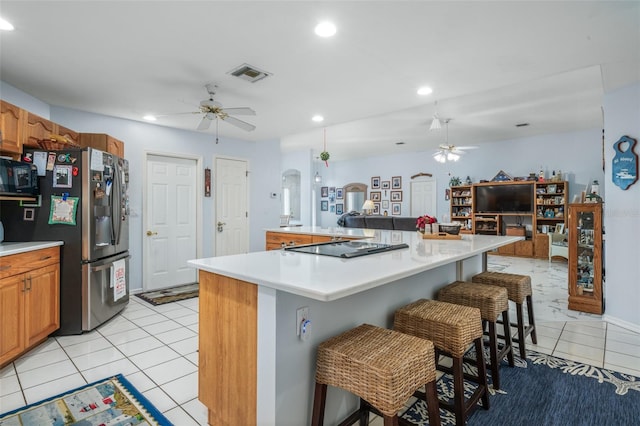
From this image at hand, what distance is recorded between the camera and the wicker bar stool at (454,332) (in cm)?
170

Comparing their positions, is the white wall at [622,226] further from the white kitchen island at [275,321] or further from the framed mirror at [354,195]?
the framed mirror at [354,195]

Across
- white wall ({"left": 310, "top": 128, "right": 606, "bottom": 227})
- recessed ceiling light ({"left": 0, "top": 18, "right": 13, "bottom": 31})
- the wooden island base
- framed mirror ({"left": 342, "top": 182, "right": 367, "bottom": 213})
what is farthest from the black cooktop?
framed mirror ({"left": 342, "top": 182, "right": 367, "bottom": 213})

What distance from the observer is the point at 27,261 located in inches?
103

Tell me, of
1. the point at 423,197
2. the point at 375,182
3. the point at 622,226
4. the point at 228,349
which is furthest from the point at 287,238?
the point at 375,182

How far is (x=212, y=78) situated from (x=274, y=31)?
3.61 ft

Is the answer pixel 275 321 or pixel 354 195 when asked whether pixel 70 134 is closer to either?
pixel 275 321

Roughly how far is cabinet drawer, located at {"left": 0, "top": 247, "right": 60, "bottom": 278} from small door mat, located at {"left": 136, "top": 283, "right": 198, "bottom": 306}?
139 cm

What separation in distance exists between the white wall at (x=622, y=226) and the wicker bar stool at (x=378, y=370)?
3.25 m

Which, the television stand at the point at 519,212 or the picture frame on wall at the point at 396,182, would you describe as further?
the picture frame on wall at the point at 396,182

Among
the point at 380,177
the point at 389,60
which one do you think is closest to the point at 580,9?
the point at 389,60

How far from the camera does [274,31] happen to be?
2365 millimetres

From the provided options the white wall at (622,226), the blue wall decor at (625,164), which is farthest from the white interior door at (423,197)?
the blue wall decor at (625,164)

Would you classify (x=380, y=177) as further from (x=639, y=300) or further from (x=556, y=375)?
(x=556, y=375)

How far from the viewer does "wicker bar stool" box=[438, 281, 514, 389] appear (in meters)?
2.13
